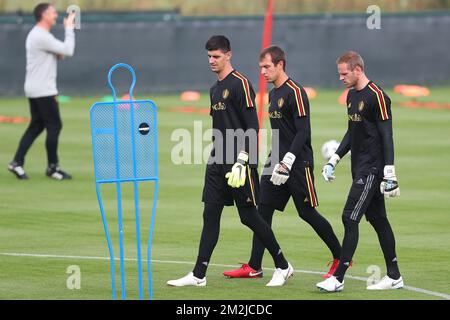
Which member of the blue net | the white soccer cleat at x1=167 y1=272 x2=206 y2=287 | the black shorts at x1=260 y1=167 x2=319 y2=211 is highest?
the blue net

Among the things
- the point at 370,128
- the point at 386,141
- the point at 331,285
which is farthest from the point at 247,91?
the point at 331,285

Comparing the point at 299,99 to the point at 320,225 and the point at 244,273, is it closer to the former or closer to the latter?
the point at 320,225

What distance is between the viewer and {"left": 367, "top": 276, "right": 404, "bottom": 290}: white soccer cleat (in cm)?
1109

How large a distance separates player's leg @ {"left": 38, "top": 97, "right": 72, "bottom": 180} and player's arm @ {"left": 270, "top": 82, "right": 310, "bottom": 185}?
328 inches

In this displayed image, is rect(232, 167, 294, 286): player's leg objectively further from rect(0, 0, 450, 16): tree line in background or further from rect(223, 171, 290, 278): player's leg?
rect(0, 0, 450, 16): tree line in background

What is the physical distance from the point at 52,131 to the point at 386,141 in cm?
928

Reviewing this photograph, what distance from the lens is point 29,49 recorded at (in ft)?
64.0

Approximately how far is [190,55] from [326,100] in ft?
15.5

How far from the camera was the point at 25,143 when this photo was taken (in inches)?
766

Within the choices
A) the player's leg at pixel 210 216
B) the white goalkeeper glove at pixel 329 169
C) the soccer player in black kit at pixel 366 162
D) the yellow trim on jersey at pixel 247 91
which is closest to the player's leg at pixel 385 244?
the soccer player in black kit at pixel 366 162

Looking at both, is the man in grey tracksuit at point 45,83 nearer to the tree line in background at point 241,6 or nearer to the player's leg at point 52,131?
the player's leg at point 52,131

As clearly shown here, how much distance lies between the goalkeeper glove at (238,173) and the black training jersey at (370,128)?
104 centimetres

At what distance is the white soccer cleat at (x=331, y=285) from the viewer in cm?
1088

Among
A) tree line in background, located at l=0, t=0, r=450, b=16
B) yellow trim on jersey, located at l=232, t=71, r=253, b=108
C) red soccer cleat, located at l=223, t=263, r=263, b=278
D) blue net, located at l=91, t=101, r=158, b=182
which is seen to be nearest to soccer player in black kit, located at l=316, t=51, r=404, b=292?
yellow trim on jersey, located at l=232, t=71, r=253, b=108
